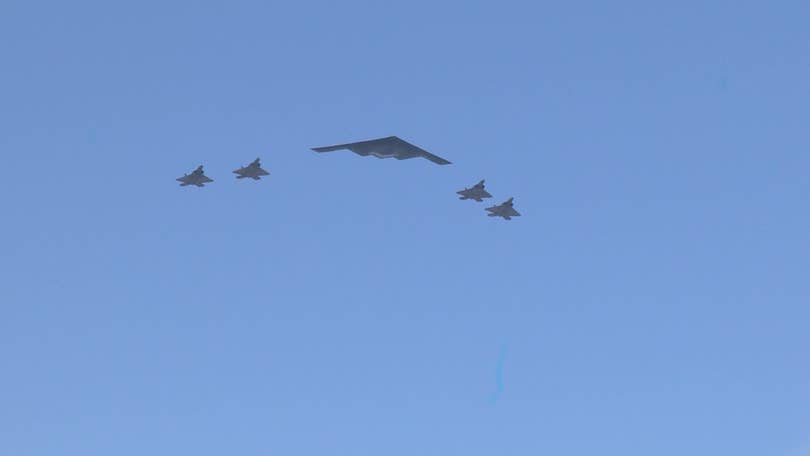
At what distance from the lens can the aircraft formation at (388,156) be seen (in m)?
177

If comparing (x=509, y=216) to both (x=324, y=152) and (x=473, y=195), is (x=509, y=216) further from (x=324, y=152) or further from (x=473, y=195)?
(x=324, y=152)

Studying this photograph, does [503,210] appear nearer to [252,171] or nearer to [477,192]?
[477,192]

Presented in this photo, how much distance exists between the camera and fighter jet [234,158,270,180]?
584ft

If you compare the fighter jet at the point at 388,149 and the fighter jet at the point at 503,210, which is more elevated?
the fighter jet at the point at 388,149

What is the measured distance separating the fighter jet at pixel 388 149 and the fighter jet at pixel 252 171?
979cm

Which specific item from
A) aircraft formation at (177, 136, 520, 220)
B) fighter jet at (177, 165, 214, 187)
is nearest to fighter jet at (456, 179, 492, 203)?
aircraft formation at (177, 136, 520, 220)

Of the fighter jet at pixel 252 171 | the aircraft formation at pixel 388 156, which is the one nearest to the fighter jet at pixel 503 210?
the aircraft formation at pixel 388 156

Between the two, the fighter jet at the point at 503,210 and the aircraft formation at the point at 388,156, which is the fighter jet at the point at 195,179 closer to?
the aircraft formation at the point at 388,156

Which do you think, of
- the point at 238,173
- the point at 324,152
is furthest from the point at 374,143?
the point at 238,173

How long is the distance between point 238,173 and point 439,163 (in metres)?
27.9

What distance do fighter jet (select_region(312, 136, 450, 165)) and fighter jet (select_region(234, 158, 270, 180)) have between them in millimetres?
9792

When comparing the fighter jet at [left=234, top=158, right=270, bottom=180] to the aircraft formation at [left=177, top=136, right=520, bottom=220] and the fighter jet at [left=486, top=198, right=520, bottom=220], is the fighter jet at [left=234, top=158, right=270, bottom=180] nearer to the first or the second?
the aircraft formation at [left=177, top=136, right=520, bottom=220]

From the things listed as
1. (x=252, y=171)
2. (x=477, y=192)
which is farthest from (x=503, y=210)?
(x=252, y=171)

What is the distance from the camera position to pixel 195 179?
179250mm
